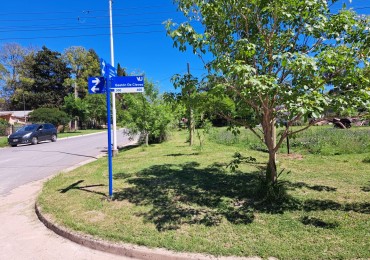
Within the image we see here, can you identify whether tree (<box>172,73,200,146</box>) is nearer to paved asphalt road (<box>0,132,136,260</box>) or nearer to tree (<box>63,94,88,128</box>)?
paved asphalt road (<box>0,132,136,260</box>)

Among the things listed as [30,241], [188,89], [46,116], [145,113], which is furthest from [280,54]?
[46,116]

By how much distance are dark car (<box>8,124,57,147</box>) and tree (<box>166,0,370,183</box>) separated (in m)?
20.2

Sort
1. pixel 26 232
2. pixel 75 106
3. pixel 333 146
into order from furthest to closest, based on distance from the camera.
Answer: pixel 75 106 → pixel 333 146 → pixel 26 232

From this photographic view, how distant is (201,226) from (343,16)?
157 inches

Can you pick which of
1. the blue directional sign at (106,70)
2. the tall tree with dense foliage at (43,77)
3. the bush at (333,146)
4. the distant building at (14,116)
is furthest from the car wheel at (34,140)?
the tall tree with dense foliage at (43,77)

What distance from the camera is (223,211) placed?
16.9 ft

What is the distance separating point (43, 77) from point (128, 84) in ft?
183

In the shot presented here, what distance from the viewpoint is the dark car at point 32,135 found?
70.4 feet

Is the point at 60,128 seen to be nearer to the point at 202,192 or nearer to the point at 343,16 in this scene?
the point at 202,192

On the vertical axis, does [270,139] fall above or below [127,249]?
above

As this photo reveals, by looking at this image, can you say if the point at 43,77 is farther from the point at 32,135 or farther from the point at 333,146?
the point at 333,146

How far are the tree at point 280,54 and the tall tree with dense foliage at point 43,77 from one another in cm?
5464

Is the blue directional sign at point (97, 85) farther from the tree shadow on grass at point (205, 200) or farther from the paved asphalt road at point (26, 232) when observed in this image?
the paved asphalt road at point (26, 232)

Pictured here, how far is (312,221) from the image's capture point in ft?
15.1
